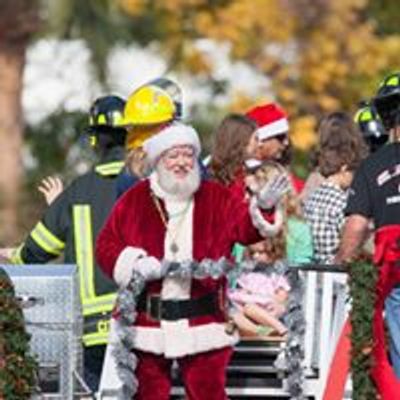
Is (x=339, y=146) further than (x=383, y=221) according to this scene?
Yes

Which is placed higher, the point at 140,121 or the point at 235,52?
the point at 235,52

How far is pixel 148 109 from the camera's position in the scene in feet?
38.8

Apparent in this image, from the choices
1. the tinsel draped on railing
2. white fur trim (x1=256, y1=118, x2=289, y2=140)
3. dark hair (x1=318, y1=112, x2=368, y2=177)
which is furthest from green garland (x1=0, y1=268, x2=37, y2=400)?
dark hair (x1=318, y1=112, x2=368, y2=177)

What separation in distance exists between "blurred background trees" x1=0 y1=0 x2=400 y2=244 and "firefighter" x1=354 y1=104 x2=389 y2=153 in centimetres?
1029

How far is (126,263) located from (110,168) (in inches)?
65.3

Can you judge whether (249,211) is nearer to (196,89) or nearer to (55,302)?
(55,302)

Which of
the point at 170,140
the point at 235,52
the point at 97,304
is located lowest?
the point at 97,304

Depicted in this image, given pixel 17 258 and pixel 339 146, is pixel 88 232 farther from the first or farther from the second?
pixel 339 146

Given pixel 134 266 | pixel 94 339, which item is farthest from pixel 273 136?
pixel 134 266

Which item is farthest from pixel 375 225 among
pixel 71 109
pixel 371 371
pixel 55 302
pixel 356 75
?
pixel 356 75

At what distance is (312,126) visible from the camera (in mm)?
25141

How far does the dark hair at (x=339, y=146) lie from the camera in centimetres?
1320

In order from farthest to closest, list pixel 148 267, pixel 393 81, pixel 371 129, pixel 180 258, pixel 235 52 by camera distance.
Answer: pixel 235 52
pixel 371 129
pixel 393 81
pixel 180 258
pixel 148 267

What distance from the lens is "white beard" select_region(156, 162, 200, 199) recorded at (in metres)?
10.7
